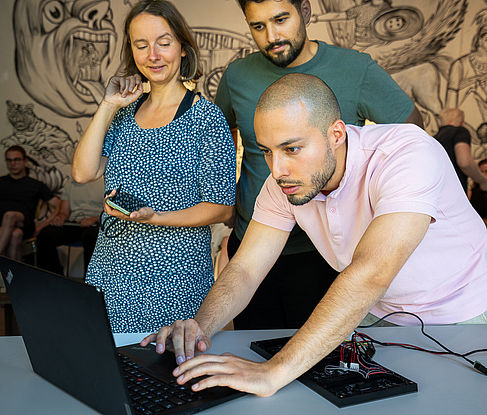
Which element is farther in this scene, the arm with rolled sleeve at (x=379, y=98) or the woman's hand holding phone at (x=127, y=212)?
the arm with rolled sleeve at (x=379, y=98)

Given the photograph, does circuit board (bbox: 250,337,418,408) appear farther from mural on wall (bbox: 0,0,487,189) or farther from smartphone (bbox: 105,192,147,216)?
mural on wall (bbox: 0,0,487,189)

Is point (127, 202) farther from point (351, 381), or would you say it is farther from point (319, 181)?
point (351, 381)

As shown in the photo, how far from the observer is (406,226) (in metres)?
1.26

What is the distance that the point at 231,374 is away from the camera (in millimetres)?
1067

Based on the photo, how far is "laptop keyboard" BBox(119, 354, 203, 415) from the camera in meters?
0.97

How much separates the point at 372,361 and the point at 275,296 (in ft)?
3.27

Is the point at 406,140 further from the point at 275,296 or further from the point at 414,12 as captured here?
the point at 414,12

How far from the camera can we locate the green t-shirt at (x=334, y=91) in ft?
7.00

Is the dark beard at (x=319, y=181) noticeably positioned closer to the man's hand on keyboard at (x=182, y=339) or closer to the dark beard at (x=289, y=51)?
the man's hand on keyboard at (x=182, y=339)

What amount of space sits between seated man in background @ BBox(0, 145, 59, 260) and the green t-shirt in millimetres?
4034

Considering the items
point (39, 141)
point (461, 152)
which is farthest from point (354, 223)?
point (39, 141)

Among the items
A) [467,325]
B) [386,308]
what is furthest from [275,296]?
[467,325]

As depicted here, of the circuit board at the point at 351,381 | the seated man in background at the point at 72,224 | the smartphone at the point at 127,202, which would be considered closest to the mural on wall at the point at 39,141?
the seated man in background at the point at 72,224

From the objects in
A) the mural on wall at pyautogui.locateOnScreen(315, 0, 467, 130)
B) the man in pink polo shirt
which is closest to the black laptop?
the man in pink polo shirt
